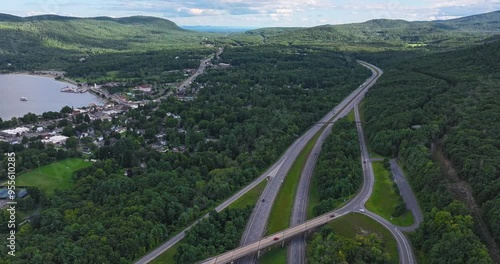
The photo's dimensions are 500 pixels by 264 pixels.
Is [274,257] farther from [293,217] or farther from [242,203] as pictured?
[242,203]

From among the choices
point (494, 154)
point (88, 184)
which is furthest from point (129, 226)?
point (494, 154)

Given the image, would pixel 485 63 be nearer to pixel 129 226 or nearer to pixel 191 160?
pixel 191 160

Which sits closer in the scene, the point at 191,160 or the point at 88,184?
the point at 88,184

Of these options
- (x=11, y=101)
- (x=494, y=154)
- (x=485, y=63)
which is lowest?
(x=11, y=101)

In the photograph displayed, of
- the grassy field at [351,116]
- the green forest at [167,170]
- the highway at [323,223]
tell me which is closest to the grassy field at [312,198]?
the highway at [323,223]

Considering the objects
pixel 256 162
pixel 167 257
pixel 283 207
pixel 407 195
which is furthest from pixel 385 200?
pixel 167 257

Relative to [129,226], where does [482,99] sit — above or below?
above

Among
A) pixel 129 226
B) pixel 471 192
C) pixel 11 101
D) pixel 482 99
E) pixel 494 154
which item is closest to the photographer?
pixel 129 226
